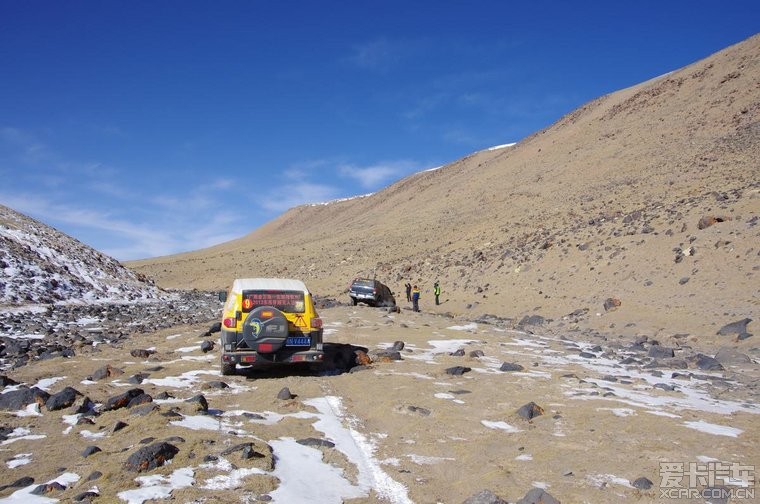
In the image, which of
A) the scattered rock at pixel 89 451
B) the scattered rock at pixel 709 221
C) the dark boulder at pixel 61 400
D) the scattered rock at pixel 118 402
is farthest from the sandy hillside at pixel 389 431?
the scattered rock at pixel 709 221

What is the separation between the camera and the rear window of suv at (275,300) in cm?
1120

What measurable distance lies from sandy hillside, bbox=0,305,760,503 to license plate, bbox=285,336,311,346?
77 centimetres

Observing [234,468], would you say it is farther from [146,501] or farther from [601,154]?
[601,154]

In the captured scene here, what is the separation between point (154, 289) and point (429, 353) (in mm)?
27037

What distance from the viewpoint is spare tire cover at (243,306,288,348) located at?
10.8m

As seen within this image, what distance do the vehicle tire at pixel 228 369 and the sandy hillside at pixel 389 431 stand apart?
0.68 ft

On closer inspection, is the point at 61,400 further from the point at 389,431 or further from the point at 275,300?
the point at 389,431

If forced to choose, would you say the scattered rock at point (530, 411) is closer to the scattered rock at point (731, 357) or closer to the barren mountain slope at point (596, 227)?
the scattered rock at point (731, 357)

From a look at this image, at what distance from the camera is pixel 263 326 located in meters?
10.9

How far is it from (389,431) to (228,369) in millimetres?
4880

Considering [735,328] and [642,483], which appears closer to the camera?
[642,483]

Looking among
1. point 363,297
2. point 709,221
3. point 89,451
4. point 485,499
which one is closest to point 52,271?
point 363,297

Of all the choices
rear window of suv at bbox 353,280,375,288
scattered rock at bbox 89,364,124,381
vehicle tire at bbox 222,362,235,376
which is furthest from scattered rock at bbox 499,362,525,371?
rear window of suv at bbox 353,280,375,288

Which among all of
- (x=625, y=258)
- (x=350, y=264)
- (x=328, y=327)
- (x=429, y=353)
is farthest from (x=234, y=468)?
(x=350, y=264)
